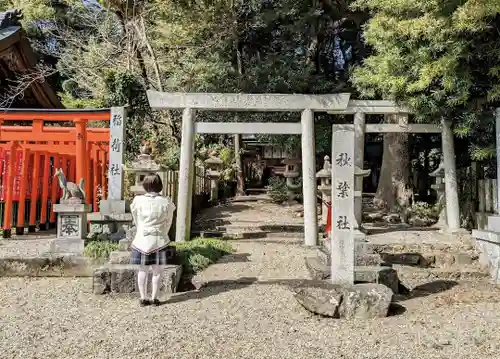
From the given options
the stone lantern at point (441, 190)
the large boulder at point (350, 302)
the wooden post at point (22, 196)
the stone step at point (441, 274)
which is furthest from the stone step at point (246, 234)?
the large boulder at point (350, 302)

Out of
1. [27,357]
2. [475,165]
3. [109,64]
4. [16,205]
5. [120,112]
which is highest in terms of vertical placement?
[109,64]

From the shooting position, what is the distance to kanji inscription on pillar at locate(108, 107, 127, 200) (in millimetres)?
8133

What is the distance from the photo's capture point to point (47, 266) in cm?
702

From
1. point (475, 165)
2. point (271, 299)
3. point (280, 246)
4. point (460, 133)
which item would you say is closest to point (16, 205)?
point (280, 246)

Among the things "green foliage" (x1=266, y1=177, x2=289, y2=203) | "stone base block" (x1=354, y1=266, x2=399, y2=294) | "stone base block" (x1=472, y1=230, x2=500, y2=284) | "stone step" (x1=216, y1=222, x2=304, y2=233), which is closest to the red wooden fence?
"stone step" (x1=216, y1=222, x2=304, y2=233)

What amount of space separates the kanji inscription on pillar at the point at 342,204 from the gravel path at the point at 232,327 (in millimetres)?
699

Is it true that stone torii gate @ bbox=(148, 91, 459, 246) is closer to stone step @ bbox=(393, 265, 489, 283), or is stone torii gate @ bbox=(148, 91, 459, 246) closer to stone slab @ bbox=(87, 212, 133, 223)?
stone slab @ bbox=(87, 212, 133, 223)

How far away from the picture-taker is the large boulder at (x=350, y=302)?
4.76 metres

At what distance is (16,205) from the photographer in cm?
988

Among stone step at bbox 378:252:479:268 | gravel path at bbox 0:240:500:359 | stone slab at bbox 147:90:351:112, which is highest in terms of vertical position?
stone slab at bbox 147:90:351:112

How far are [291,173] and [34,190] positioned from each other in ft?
23.3

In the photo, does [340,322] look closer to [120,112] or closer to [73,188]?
[73,188]

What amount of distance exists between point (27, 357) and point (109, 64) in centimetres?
1220

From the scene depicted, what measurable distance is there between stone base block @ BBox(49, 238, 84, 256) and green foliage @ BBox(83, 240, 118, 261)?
0.41ft
